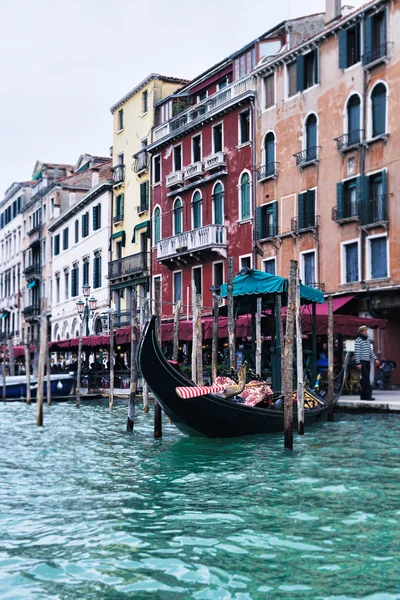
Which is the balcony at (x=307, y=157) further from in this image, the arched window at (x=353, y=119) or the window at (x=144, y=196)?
the window at (x=144, y=196)

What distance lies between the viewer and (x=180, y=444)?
11.5m

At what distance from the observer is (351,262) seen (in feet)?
68.2

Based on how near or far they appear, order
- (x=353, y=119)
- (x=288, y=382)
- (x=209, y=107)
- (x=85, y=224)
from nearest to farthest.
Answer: (x=288, y=382) < (x=353, y=119) < (x=209, y=107) < (x=85, y=224)

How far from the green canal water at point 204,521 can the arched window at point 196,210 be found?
55.5 feet

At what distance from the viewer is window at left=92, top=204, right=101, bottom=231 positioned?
35906mm

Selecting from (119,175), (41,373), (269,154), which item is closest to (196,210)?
(269,154)

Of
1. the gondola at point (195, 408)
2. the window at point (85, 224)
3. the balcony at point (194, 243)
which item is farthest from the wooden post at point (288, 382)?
the window at point (85, 224)

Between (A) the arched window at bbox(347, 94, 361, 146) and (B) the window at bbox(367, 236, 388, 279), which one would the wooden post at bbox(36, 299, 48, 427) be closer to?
(B) the window at bbox(367, 236, 388, 279)

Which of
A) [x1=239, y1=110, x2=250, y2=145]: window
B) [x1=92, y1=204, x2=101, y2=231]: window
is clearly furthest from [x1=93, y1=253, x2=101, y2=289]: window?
[x1=239, y1=110, x2=250, y2=145]: window

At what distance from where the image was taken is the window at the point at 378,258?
19.7 m

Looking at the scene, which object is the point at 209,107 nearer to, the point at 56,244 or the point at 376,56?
the point at 376,56

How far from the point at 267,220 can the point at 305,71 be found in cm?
430

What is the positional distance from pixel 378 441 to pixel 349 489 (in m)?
3.62

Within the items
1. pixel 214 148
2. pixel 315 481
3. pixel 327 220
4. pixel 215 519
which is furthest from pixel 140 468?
pixel 214 148
